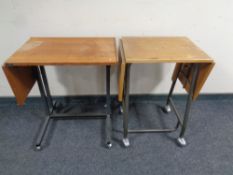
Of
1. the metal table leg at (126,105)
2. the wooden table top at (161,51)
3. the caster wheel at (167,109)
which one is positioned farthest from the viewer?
the caster wheel at (167,109)

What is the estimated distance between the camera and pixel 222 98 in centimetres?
230

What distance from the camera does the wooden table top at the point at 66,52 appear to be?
1.26m

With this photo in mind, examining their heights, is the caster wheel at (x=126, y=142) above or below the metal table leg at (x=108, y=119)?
below

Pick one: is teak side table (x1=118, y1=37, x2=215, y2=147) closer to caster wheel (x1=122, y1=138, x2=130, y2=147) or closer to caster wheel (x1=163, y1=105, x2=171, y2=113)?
caster wheel (x1=122, y1=138, x2=130, y2=147)

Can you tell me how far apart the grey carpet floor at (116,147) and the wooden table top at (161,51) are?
869 millimetres

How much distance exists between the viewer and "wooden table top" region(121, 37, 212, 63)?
1.24m

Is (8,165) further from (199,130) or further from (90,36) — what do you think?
(199,130)

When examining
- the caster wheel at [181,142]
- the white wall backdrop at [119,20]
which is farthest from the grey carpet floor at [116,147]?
the white wall backdrop at [119,20]

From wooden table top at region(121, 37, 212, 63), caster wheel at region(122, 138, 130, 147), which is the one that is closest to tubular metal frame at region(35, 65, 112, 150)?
caster wheel at region(122, 138, 130, 147)

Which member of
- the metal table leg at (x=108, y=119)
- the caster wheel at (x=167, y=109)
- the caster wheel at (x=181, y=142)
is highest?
the metal table leg at (x=108, y=119)

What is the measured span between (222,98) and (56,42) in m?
2.06

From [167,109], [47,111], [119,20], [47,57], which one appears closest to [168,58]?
[119,20]

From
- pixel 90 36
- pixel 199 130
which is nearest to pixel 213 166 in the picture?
pixel 199 130

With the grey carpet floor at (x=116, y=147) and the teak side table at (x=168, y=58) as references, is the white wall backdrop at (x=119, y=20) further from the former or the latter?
the grey carpet floor at (x=116, y=147)
